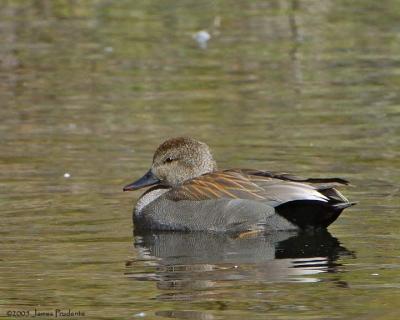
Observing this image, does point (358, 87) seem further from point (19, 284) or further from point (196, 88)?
point (19, 284)

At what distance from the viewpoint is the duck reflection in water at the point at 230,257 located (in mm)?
8281

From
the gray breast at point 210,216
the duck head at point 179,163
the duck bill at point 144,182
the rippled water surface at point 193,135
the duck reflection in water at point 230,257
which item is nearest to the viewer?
the rippled water surface at point 193,135

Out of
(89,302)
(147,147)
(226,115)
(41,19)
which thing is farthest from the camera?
(41,19)

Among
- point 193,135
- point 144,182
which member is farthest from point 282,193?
point 193,135

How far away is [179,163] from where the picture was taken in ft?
34.8

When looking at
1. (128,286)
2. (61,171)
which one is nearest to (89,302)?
(128,286)

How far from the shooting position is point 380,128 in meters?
12.7

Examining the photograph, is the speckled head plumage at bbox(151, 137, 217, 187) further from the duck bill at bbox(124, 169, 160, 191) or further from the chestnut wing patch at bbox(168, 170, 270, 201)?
the chestnut wing patch at bbox(168, 170, 270, 201)

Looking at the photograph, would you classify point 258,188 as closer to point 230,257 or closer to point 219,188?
point 219,188

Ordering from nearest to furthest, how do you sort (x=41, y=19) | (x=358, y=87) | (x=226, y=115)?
(x=226, y=115) < (x=358, y=87) < (x=41, y=19)

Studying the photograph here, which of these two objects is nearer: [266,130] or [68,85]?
[266,130]

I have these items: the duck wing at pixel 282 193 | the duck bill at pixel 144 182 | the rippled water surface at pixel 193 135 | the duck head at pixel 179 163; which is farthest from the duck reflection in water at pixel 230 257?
the duck head at pixel 179 163

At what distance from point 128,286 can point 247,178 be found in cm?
209

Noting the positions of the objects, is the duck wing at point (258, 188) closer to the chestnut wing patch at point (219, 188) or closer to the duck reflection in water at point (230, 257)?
the chestnut wing patch at point (219, 188)
